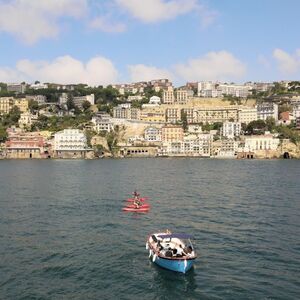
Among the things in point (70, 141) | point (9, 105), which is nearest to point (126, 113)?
point (70, 141)

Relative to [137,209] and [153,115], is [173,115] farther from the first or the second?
[137,209]

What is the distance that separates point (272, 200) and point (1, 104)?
150725 millimetres

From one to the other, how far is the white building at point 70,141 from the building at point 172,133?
1155 inches

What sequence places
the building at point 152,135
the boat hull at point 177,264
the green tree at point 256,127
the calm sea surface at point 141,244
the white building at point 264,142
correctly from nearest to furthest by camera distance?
the calm sea surface at point 141,244, the boat hull at point 177,264, the white building at point 264,142, the green tree at point 256,127, the building at point 152,135

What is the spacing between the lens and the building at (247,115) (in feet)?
562

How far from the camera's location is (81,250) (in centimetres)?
2770

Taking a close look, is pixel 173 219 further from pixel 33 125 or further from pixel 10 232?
pixel 33 125

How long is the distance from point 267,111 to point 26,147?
84.5 metres

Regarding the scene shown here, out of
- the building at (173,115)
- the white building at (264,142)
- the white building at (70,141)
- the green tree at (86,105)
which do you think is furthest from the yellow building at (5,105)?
the white building at (264,142)

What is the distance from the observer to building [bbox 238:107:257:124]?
562 feet

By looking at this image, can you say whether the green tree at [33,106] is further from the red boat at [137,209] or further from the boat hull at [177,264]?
the boat hull at [177,264]

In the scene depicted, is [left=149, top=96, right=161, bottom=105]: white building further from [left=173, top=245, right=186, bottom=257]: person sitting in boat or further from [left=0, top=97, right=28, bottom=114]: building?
[left=173, top=245, right=186, bottom=257]: person sitting in boat

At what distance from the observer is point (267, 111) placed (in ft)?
553

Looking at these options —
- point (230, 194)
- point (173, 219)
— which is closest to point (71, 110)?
point (230, 194)
